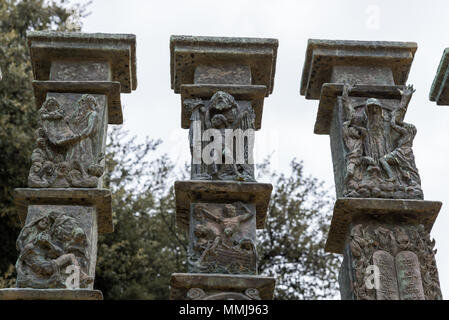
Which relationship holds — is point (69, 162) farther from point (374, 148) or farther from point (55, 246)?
point (374, 148)

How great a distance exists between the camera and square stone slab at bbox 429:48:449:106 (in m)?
7.07

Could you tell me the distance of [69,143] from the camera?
20.8 ft

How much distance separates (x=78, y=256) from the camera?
5715 mm

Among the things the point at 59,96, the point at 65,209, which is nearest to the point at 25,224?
the point at 65,209

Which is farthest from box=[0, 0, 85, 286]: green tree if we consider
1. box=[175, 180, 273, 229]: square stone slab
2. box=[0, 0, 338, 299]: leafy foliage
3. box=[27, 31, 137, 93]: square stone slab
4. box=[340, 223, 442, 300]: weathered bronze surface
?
box=[340, 223, 442, 300]: weathered bronze surface

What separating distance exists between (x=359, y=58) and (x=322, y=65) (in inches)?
13.6

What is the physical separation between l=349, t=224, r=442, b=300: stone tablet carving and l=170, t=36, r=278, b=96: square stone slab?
1800 millimetres

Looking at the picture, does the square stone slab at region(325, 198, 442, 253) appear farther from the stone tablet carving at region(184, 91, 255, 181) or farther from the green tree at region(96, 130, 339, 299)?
the green tree at region(96, 130, 339, 299)

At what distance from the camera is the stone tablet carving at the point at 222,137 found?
6250 mm

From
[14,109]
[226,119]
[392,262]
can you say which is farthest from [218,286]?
[14,109]
